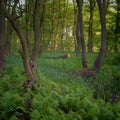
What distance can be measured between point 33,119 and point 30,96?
193cm

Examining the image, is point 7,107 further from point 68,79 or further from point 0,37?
point 0,37

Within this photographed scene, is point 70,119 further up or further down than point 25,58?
further down

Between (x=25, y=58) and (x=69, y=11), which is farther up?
(x=69, y=11)

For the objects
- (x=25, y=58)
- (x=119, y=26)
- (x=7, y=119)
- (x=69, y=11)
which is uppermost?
(x=69, y=11)

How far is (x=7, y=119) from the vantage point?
23.5 feet

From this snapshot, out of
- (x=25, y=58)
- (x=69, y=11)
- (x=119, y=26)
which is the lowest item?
(x=25, y=58)

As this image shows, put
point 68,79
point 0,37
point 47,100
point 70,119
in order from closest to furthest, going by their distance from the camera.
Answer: point 70,119 < point 47,100 < point 68,79 < point 0,37

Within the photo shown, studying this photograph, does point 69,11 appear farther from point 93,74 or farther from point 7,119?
point 7,119

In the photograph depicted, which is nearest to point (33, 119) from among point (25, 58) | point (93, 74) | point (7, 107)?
point (7, 107)

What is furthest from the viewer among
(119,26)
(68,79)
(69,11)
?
(69,11)

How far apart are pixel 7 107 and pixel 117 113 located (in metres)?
3.01

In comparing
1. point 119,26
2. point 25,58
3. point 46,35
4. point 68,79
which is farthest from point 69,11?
point 25,58

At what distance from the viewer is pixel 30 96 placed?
831 cm

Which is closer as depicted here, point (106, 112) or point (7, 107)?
point (106, 112)
